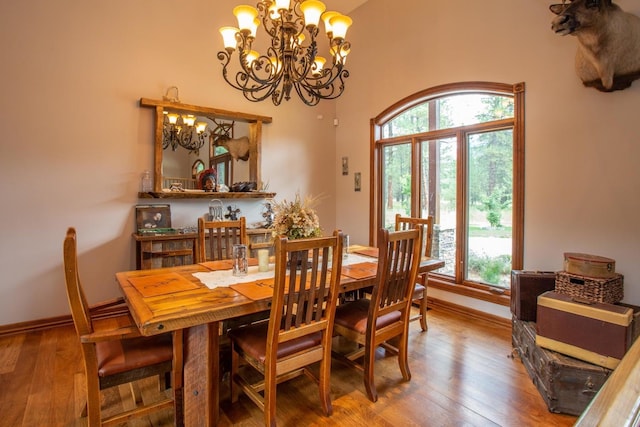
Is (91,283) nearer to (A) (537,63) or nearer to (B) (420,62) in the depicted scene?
(B) (420,62)

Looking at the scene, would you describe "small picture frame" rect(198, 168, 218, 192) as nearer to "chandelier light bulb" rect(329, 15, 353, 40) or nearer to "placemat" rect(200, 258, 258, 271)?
"placemat" rect(200, 258, 258, 271)

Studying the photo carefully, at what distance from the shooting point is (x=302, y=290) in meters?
1.77

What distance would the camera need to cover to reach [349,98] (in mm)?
4992

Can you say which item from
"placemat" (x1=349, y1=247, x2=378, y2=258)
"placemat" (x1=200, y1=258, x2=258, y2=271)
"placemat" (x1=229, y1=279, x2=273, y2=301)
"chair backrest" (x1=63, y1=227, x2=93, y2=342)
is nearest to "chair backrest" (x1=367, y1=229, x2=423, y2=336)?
"placemat" (x1=229, y1=279, x2=273, y2=301)

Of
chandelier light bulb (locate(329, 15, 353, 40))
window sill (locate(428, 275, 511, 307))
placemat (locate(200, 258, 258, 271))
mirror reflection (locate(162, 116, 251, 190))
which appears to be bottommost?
window sill (locate(428, 275, 511, 307))

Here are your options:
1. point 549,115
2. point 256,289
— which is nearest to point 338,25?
point 256,289

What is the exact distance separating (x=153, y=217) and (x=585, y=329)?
152 inches

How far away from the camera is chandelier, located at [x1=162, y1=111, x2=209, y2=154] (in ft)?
12.5

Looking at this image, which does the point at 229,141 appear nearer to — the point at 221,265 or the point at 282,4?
the point at 221,265

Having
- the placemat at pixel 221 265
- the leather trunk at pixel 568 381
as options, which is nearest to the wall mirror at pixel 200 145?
the placemat at pixel 221 265

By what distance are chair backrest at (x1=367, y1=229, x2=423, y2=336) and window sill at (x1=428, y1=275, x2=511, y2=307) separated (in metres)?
1.54

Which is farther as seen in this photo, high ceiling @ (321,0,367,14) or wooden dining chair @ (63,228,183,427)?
high ceiling @ (321,0,367,14)

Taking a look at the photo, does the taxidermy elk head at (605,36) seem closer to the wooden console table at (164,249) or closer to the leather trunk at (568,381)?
the leather trunk at (568,381)

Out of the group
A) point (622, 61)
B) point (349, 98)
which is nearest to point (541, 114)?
point (622, 61)
